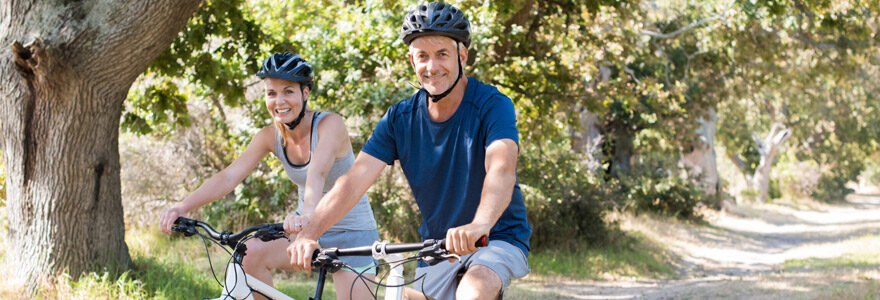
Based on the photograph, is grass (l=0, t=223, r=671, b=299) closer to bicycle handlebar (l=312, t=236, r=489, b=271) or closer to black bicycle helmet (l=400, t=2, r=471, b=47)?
bicycle handlebar (l=312, t=236, r=489, b=271)

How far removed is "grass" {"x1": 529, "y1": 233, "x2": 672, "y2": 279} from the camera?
522 inches

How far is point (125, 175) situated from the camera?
13156 millimetres

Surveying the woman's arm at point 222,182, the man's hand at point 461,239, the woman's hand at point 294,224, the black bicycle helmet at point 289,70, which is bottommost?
the man's hand at point 461,239

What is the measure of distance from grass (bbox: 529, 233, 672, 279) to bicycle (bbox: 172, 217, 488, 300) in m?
9.29

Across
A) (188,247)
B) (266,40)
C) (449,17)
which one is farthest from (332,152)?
(188,247)

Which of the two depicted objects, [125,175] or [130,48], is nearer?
[130,48]

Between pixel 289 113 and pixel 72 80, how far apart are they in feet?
11.1

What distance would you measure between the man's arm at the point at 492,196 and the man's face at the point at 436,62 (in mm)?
347

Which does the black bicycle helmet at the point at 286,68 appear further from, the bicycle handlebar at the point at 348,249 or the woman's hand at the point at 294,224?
the woman's hand at the point at 294,224

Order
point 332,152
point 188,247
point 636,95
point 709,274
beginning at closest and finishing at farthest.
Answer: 1. point 332,152
2. point 188,247
3. point 636,95
4. point 709,274

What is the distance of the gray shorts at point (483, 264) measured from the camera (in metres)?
3.23

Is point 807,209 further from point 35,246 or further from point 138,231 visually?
point 35,246

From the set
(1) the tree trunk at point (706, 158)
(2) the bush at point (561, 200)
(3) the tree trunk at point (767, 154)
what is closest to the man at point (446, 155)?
(2) the bush at point (561, 200)

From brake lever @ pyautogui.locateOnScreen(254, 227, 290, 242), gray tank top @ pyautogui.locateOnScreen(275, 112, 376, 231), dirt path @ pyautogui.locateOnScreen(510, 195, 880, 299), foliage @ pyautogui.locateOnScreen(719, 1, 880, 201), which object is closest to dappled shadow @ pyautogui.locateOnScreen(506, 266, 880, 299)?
dirt path @ pyautogui.locateOnScreen(510, 195, 880, 299)
